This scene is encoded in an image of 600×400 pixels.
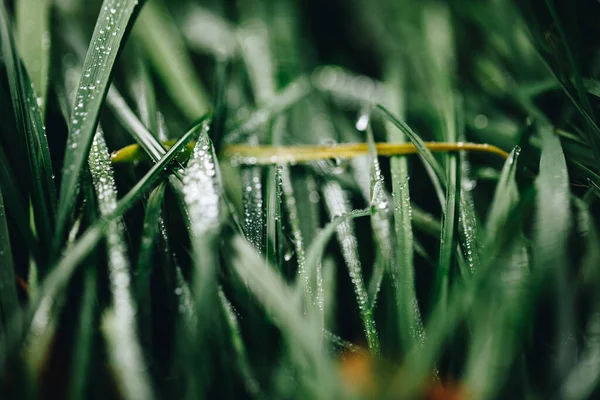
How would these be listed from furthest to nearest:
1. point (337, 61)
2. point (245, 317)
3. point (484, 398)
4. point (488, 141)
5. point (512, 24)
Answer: point (337, 61), point (512, 24), point (488, 141), point (245, 317), point (484, 398)

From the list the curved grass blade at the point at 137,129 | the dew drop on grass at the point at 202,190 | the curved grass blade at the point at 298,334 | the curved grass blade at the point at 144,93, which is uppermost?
the curved grass blade at the point at 144,93

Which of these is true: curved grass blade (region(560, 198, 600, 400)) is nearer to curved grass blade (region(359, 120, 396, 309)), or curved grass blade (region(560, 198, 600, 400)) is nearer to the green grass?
the green grass

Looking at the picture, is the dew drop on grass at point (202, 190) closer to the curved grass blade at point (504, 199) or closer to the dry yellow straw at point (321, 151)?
the dry yellow straw at point (321, 151)

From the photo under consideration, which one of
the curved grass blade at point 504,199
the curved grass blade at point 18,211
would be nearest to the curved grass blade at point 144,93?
the curved grass blade at point 18,211

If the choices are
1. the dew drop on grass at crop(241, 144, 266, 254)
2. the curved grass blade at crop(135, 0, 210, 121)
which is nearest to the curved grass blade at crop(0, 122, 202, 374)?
the dew drop on grass at crop(241, 144, 266, 254)

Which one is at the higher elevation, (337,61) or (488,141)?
(337,61)

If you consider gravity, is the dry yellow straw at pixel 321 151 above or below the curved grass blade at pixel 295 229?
above

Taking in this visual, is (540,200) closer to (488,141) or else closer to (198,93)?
(488,141)

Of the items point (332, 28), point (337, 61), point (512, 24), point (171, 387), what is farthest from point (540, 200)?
point (332, 28)
